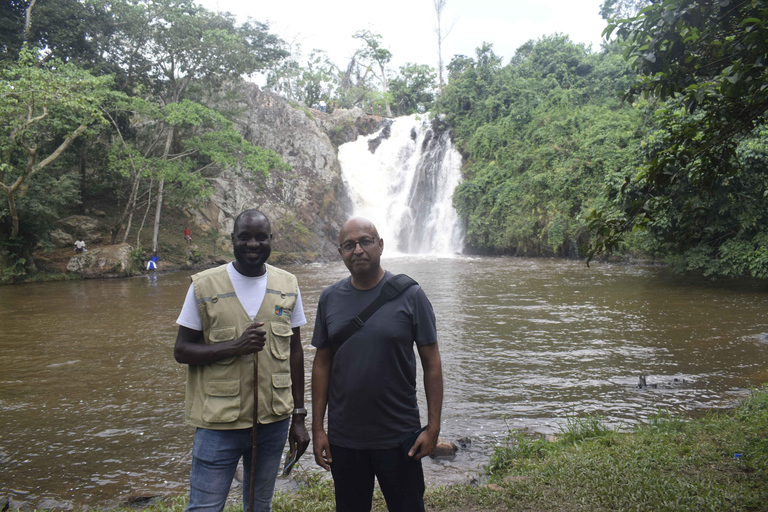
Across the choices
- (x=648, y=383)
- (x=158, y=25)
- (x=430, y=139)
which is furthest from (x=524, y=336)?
(x=430, y=139)

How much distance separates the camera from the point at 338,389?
2.44 meters

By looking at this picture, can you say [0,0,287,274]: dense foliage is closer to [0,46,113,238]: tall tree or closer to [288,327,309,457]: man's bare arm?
[0,46,113,238]: tall tree

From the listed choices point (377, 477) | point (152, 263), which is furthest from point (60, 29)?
point (377, 477)

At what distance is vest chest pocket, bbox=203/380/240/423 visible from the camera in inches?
93.0

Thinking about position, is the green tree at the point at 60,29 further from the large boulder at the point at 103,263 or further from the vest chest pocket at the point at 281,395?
the vest chest pocket at the point at 281,395

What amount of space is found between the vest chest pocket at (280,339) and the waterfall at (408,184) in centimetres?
2878

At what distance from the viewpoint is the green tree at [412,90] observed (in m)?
49.0

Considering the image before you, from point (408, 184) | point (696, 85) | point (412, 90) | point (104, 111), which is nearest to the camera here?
point (696, 85)

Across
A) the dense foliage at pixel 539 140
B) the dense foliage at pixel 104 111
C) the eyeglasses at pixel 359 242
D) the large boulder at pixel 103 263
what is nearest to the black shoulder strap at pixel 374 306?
the eyeglasses at pixel 359 242

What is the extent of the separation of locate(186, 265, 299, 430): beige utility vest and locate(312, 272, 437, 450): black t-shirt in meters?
0.29

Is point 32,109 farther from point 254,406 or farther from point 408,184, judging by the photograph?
point 408,184

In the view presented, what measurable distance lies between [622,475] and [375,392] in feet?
7.05

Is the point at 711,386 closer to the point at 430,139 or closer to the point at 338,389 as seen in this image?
the point at 338,389

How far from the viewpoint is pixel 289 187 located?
32.8m
